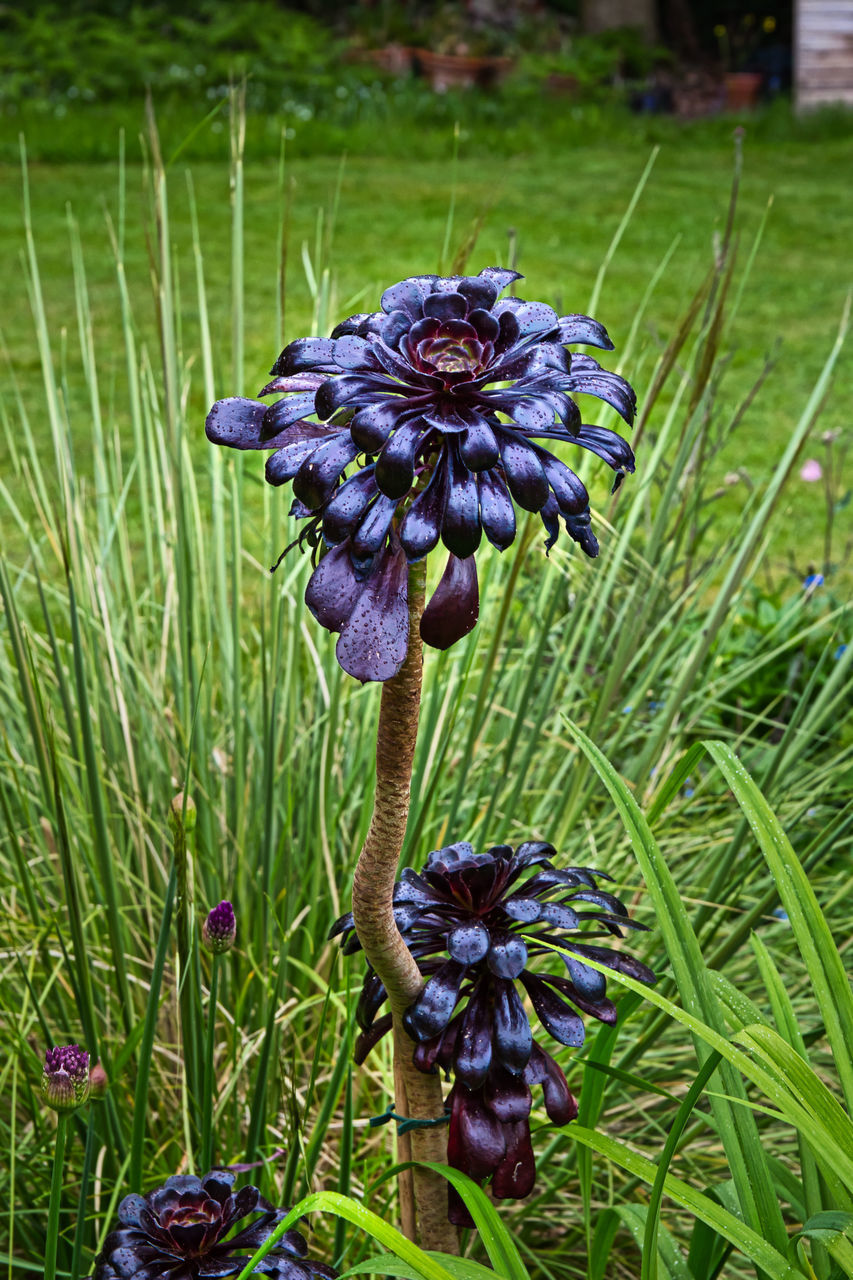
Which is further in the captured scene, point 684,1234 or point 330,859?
point 330,859

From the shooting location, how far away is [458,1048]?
0.93m

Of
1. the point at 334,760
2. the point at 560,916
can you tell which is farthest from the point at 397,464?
the point at 334,760

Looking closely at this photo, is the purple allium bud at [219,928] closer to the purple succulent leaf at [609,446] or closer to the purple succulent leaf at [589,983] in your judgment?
the purple succulent leaf at [589,983]

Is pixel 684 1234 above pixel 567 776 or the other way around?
the other way around

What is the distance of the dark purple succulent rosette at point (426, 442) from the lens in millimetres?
735

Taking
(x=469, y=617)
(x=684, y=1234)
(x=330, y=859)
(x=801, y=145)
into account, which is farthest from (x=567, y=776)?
(x=801, y=145)

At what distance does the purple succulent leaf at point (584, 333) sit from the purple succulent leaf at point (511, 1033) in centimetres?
46

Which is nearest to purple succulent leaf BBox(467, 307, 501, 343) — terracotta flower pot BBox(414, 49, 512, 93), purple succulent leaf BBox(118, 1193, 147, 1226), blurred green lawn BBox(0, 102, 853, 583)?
purple succulent leaf BBox(118, 1193, 147, 1226)

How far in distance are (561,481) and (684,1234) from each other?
3.18 feet

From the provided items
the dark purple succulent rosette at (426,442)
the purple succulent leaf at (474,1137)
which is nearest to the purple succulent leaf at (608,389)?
the dark purple succulent rosette at (426,442)

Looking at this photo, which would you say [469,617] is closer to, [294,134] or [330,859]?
[330,859]

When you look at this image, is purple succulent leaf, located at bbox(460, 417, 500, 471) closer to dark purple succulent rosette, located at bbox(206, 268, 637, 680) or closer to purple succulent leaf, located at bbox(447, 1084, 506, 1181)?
dark purple succulent rosette, located at bbox(206, 268, 637, 680)

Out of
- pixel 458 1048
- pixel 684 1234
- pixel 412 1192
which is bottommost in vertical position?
pixel 684 1234

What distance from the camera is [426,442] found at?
803mm
